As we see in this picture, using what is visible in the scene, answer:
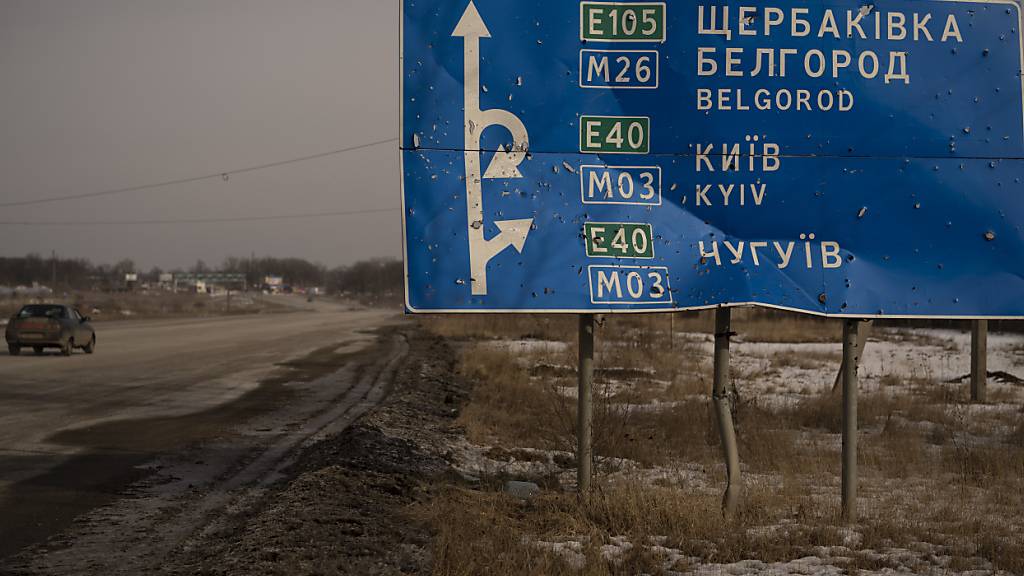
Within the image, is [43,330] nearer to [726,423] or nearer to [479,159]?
[479,159]

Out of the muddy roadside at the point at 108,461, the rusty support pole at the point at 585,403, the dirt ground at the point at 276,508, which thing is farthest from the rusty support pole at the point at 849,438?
the muddy roadside at the point at 108,461

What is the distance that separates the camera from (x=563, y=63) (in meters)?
6.98

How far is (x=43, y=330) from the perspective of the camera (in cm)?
2720

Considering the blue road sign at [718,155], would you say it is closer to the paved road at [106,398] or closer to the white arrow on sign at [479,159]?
the white arrow on sign at [479,159]

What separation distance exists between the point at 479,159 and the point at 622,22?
1.50m

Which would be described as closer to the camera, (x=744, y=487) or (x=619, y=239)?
(x=619, y=239)

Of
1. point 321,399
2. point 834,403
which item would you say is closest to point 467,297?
point 834,403

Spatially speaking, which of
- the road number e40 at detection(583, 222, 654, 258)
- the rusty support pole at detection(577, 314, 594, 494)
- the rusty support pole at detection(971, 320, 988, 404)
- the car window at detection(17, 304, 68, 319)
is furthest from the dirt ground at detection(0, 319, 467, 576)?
the car window at detection(17, 304, 68, 319)

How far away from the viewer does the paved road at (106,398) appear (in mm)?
9648

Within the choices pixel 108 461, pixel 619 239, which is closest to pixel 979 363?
pixel 619 239

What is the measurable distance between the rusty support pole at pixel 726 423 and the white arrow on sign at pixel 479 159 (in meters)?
1.66

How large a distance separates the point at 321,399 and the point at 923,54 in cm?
1239

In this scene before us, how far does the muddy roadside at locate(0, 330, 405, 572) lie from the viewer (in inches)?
272

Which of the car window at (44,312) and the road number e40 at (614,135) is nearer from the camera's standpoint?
the road number e40 at (614,135)
